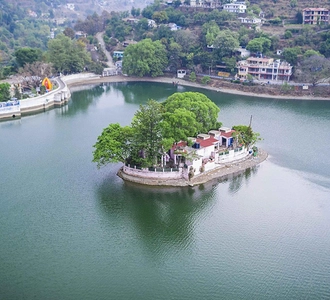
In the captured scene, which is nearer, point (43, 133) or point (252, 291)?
point (252, 291)

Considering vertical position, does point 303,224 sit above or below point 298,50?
below

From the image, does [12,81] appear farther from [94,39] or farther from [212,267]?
[212,267]

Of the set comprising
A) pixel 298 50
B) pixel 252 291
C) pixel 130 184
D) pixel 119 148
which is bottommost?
pixel 252 291

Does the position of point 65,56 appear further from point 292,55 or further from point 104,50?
point 292,55

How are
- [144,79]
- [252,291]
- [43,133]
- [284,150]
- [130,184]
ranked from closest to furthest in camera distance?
[252,291] < [130,184] < [284,150] < [43,133] < [144,79]

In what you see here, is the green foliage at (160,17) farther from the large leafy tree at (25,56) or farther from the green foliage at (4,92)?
the green foliage at (4,92)

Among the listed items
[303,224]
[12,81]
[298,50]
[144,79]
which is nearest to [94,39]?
[144,79]

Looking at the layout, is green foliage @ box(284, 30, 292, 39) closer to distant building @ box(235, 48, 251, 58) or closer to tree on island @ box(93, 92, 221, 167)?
distant building @ box(235, 48, 251, 58)

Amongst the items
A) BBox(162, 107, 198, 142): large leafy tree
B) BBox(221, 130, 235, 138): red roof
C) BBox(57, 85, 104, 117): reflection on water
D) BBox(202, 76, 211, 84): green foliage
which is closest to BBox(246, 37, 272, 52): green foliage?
BBox(202, 76, 211, 84): green foliage
